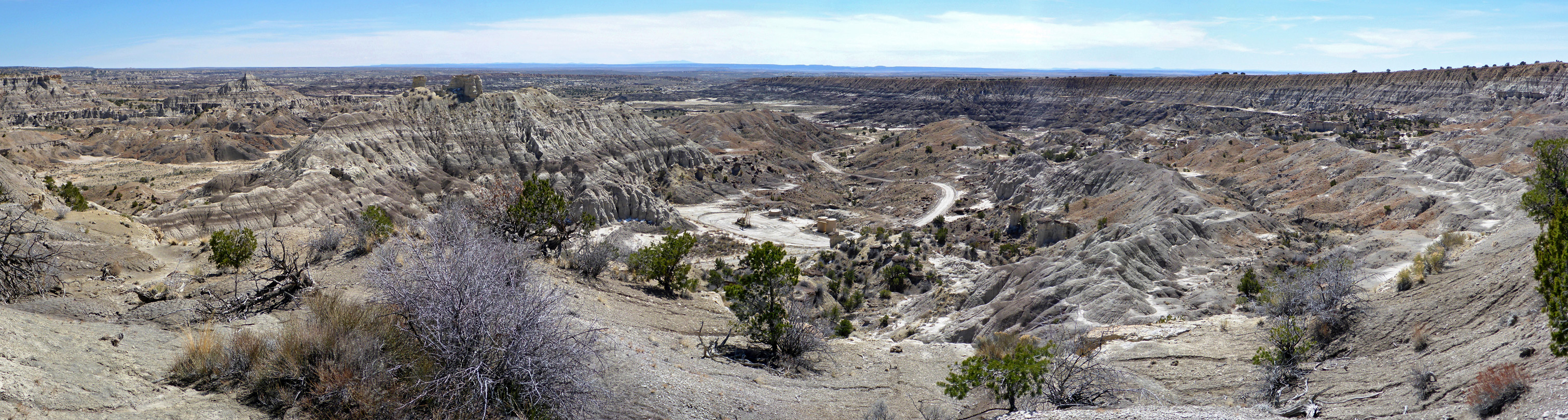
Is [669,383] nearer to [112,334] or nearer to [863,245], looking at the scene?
[112,334]

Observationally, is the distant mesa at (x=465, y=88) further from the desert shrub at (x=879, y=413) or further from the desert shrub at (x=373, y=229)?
the desert shrub at (x=879, y=413)

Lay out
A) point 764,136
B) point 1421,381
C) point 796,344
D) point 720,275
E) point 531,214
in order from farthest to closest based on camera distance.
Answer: point 764,136
point 720,275
point 531,214
point 796,344
point 1421,381

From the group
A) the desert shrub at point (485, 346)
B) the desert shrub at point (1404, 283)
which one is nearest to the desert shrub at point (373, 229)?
the desert shrub at point (485, 346)

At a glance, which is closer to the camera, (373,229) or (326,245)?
(326,245)

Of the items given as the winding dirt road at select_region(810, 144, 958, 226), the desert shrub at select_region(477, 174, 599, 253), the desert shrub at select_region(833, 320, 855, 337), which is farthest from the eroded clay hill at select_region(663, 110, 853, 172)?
the desert shrub at select_region(833, 320, 855, 337)

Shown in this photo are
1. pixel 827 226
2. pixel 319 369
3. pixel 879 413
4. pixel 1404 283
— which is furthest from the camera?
pixel 827 226

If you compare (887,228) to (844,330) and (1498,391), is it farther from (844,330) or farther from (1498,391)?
(1498,391)

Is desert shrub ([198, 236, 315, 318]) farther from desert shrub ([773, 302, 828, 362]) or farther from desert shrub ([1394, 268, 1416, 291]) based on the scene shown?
desert shrub ([1394, 268, 1416, 291])

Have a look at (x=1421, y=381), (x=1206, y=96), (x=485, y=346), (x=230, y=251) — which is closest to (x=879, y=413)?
(x=485, y=346)
